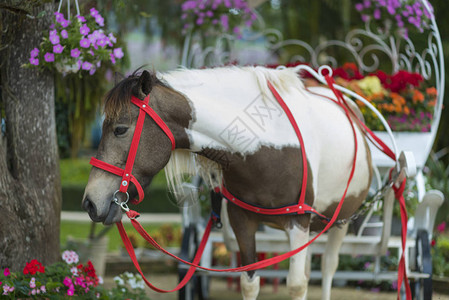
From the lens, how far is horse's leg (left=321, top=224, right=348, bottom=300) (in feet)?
12.0

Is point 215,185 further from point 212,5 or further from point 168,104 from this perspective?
point 212,5

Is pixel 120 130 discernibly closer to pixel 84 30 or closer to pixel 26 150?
pixel 84 30

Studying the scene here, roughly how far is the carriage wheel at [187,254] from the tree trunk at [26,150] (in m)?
1.06

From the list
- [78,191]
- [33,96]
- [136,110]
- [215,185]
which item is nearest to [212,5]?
[33,96]

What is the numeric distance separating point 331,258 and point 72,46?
211 centimetres

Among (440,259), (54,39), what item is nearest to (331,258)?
(54,39)

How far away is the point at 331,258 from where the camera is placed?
3.69 m

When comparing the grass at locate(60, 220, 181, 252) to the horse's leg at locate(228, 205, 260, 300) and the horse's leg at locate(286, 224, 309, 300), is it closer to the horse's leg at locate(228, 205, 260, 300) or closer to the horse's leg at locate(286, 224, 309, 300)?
the horse's leg at locate(228, 205, 260, 300)

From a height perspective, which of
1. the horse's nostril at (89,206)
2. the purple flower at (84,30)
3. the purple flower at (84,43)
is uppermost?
the purple flower at (84,30)

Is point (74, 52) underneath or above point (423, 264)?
above

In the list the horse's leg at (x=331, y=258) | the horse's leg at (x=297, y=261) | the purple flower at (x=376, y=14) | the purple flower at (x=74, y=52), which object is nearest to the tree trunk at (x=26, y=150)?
the purple flower at (x=74, y=52)

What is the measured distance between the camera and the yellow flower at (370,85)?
479cm

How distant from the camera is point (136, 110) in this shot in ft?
8.29

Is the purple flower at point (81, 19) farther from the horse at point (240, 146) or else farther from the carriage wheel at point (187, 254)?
the carriage wheel at point (187, 254)
